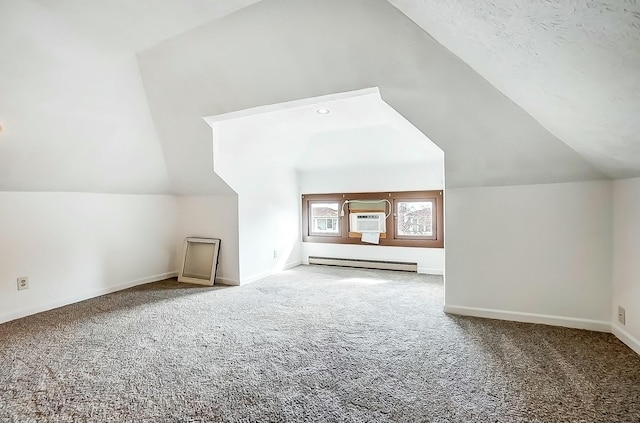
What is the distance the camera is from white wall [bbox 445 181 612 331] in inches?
103

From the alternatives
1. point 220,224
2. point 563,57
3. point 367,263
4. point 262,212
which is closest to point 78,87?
point 220,224

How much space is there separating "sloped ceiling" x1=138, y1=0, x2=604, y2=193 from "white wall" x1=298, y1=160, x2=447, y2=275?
1893 millimetres

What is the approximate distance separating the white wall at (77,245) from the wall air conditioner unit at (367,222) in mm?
2761

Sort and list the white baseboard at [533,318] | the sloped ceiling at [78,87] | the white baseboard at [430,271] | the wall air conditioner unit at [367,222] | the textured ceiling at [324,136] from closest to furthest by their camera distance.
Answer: the sloped ceiling at [78,87], the white baseboard at [533,318], the textured ceiling at [324,136], the white baseboard at [430,271], the wall air conditioner unit at [367,222]

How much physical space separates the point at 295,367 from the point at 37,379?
1588 mm

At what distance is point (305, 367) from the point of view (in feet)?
6.83

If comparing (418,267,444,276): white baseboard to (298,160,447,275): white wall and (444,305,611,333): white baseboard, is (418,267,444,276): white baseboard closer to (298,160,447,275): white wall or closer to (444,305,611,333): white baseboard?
(298,160,447,275): white wall

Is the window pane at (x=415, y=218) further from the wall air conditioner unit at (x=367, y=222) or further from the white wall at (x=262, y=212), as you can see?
the white wall at (x=262, y=212)

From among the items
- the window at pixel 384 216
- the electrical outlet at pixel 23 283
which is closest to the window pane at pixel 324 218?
the window at pixel 384 216

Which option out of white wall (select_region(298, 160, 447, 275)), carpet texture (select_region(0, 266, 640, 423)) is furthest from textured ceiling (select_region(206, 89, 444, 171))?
carpet texture (select_region(0, 266, 640, 423))

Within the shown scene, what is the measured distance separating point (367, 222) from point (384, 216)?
297mm

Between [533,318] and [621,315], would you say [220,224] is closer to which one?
[533,318]

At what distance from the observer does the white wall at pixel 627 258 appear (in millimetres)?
2232

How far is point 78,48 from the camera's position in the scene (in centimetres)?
241
